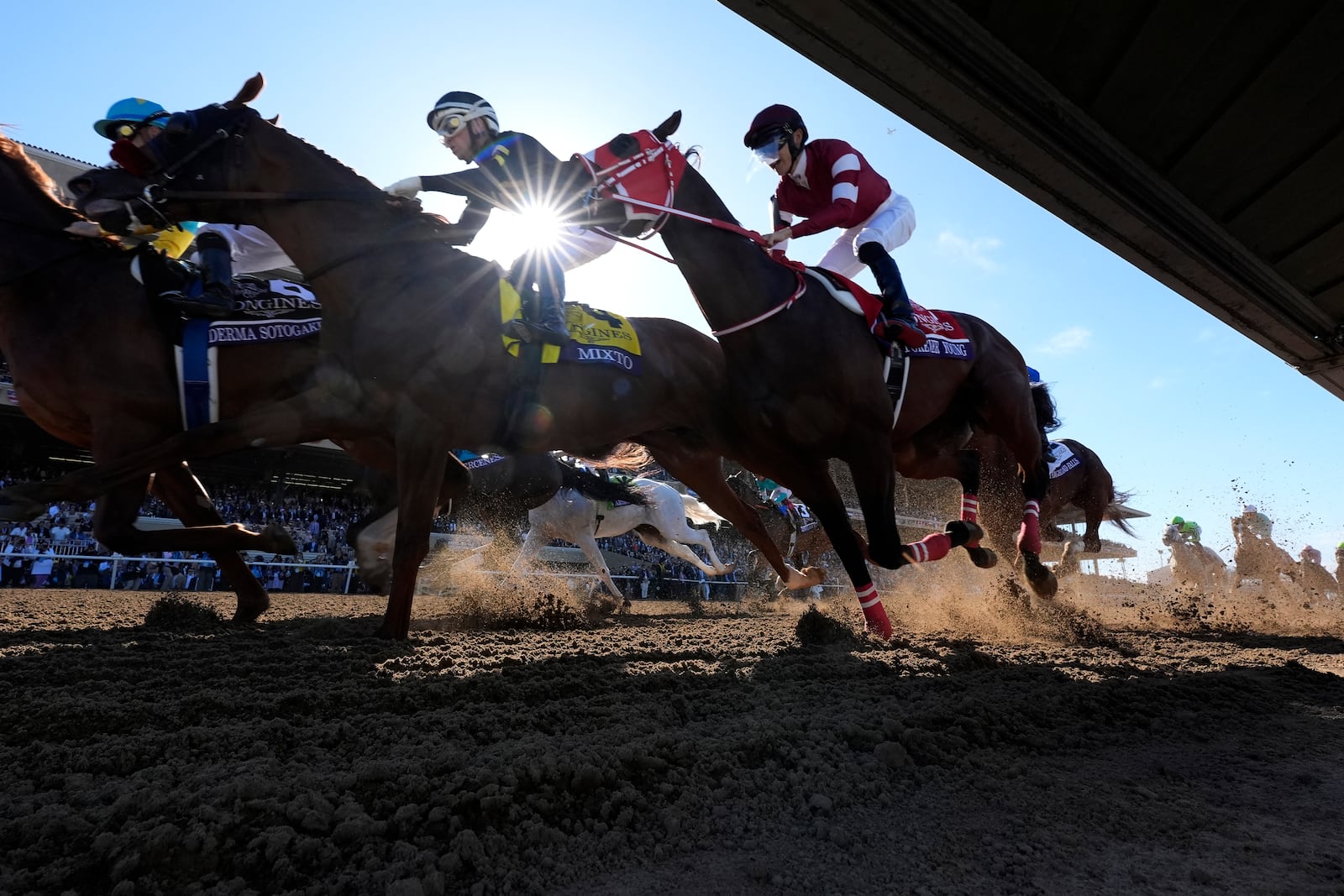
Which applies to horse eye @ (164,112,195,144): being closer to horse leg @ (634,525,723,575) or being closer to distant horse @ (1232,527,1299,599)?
horse leg @ (634,525,723,575)

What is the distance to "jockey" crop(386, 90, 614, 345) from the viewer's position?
11.8 ft

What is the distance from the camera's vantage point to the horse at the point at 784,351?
11.8 ft

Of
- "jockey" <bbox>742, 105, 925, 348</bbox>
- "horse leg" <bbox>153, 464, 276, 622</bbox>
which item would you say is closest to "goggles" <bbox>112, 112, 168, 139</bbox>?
"horse leg" <bbox>153, 464, 276, 622</bbox>

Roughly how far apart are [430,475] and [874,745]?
2569mm

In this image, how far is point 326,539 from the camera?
17.9m

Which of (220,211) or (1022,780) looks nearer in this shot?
(1022,780)

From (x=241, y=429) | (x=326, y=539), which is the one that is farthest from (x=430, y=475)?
(x=326, y=539)

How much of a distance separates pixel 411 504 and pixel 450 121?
2.03 m

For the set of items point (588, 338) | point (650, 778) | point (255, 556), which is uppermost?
point (588, 338)

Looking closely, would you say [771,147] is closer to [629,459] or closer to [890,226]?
[890,226]

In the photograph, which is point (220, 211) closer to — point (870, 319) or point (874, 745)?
point (870, 319)

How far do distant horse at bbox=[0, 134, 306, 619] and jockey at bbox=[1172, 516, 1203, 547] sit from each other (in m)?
15.4

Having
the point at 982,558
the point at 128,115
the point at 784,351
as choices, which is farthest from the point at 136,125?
the point at 982,558

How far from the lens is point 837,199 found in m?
3.86
